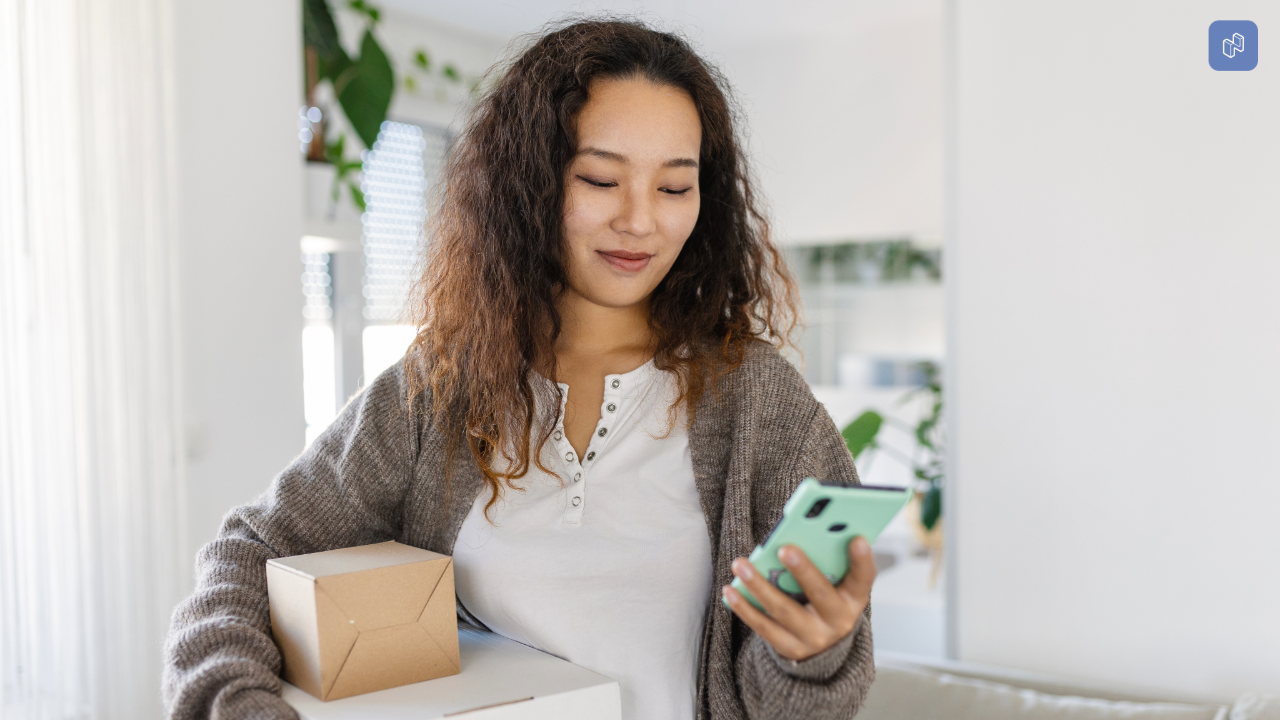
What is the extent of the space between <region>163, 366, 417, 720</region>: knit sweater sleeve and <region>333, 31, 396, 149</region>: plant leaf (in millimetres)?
1526

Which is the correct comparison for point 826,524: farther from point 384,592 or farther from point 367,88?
point 367,88

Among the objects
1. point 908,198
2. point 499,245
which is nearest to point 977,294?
point 499,245

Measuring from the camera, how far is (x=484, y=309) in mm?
1094

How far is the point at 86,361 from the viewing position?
1.64 meters

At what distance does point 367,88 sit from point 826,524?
209 centimetres

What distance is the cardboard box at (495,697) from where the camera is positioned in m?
0.79

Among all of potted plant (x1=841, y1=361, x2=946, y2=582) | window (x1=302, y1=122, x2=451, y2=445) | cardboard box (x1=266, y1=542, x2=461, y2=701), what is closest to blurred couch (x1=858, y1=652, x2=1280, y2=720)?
potted plant (x1=841, y1=361, x2=946, y2=582)

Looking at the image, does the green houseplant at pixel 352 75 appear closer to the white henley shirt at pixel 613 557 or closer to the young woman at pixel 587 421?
the young woman at pixel 587 421

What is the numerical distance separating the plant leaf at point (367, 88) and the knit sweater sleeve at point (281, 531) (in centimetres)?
153

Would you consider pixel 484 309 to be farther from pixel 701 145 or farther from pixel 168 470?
pixel 168 470

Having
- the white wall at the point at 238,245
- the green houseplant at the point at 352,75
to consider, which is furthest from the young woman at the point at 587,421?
the green houseplant at the point at 352,75

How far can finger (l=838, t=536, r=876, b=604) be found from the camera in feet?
2.33

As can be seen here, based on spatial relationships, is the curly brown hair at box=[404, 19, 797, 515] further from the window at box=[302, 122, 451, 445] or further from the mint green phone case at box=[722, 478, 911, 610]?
the window at box=[302, 122, 451, 445]

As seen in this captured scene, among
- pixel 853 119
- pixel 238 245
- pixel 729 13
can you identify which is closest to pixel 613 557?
pixel 238 245
